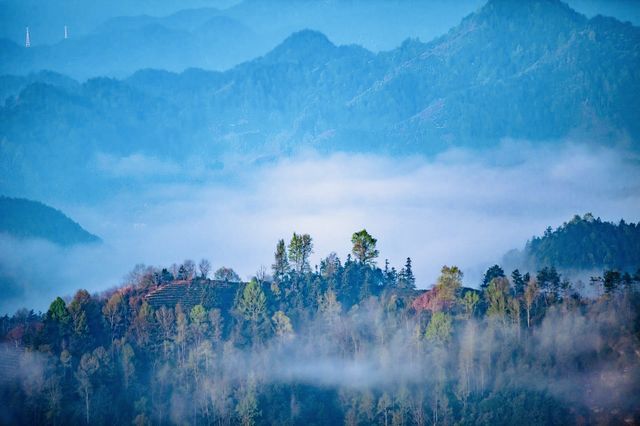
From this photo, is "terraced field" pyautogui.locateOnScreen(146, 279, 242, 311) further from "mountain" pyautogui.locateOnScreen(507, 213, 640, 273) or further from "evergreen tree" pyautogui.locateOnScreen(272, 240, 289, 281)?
"mountain" pyautogui.locateOnScreen(507, 213, 640, 273)

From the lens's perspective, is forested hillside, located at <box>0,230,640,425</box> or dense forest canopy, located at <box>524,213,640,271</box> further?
dense forest canopy, located at <box>524,213,640,271</box>

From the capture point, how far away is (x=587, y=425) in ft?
403

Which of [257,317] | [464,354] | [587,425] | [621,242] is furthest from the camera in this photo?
[621,242]

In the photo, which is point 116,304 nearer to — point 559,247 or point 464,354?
point 464,354

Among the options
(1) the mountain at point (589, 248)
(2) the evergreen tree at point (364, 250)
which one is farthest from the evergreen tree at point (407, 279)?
(1) the mountain at point (589, 248)

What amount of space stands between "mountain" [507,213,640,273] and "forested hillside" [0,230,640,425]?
29.6 metres

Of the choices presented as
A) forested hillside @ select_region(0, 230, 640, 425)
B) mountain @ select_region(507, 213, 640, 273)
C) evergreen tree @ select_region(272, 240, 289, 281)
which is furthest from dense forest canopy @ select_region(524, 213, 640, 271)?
evergreen tree @ select_region(272, 240, 289, 281)

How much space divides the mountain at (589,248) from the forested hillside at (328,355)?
29.6 m

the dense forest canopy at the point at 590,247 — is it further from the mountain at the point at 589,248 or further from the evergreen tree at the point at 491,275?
Answer: the evergreen tree at the point at 491,275

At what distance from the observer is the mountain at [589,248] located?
175000 millimetres

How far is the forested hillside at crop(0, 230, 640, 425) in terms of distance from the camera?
415ft

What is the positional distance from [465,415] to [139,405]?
3964 cm

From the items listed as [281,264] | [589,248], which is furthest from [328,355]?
[589,248]

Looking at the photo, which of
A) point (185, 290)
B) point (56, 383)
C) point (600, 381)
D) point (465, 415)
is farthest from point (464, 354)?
point (56, 383)
